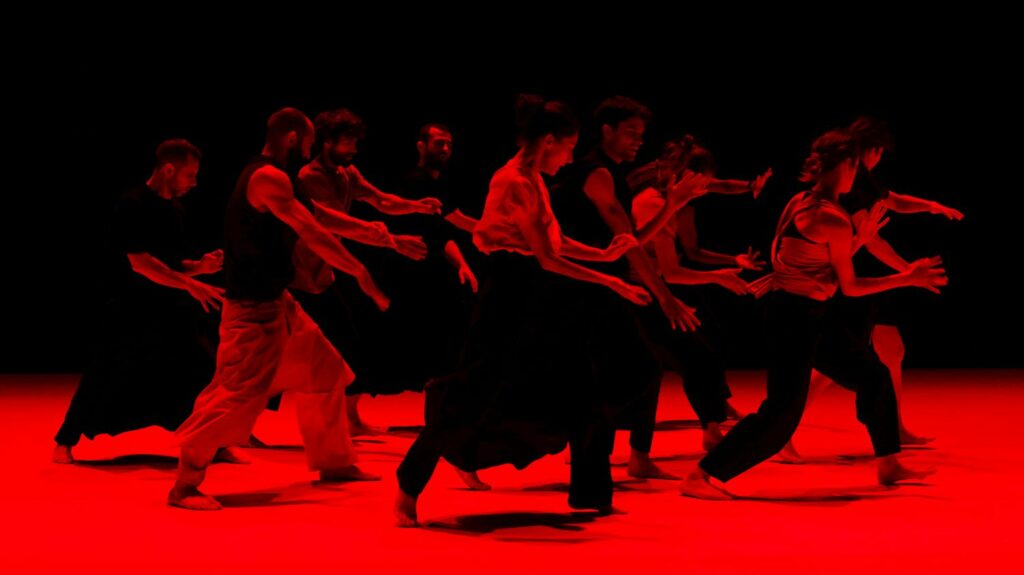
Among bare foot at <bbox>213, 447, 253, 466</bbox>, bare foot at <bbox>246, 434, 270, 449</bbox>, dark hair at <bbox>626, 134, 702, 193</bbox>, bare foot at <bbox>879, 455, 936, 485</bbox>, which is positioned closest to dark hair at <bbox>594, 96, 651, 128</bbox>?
dark hair at <bbox>626, 134, 702, 193</bbox>

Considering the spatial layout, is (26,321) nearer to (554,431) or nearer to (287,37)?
(287,37)

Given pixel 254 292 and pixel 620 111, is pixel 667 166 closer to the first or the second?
pixel 620 111

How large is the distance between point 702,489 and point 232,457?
2335 mm

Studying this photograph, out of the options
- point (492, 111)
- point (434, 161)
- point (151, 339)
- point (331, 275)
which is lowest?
point (151, 339)

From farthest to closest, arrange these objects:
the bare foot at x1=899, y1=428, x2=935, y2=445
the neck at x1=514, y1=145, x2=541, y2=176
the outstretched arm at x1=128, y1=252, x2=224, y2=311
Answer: the bare foot at x1=899, y1=428, x2=935, y2=445 → the outstretched arm at x1=128, y1=252, x2=224, y2=311 → the neck at x1=514, y1=145, x2=541, y2=176

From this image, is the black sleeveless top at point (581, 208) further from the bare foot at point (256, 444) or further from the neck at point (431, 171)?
the bare foot at point (256, 444)

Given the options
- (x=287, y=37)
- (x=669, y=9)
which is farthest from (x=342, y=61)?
(x=669, y=9)

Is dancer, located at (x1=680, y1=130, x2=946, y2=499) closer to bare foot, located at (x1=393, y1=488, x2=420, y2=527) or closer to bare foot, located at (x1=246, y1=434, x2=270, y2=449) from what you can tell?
bare foot, located at (x1=393, y1=488, x2=420, y2=527)

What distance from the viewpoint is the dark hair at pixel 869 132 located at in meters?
6.30

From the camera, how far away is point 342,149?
6621 mm

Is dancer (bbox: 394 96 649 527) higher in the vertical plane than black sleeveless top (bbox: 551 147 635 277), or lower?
lower

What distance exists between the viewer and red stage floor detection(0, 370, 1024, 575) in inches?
170

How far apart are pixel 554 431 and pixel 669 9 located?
6586 mm

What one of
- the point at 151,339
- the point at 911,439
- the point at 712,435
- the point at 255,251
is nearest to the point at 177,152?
the point at 151,339
